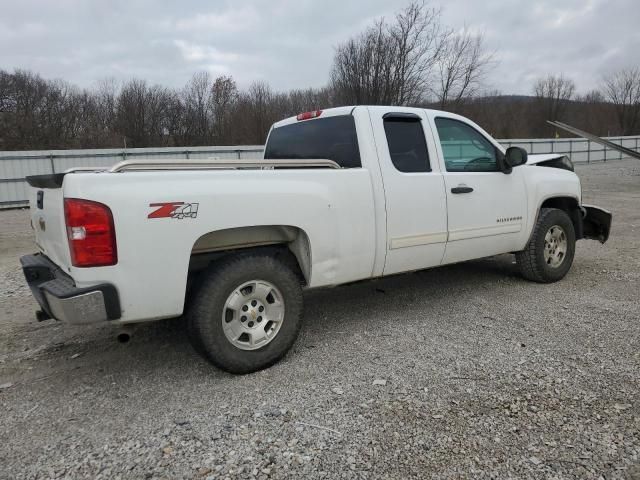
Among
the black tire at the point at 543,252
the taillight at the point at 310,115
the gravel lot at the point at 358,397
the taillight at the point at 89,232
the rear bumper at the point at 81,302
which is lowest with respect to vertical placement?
the gravel lot at the point at 358,397

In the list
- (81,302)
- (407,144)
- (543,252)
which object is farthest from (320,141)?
(543,252)

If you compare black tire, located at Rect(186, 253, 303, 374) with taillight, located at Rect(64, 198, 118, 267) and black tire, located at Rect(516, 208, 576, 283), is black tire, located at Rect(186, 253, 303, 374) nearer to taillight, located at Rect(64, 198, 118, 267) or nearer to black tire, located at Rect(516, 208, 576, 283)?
taillight, located at Rect(64, 198, 118, 267)

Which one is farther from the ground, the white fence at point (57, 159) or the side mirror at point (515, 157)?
the white fence at point (57, 159)

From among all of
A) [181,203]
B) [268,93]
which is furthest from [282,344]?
[268,93]

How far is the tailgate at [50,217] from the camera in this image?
2.91 m

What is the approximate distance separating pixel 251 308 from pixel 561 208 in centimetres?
423

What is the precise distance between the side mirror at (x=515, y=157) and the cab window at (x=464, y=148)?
0.40 feet

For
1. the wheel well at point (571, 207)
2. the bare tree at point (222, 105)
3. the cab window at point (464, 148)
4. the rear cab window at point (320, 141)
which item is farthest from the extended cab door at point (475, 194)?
the bare tree at point (222, 105)

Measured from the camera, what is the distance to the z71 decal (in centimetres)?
290

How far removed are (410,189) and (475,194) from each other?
0.88 metres

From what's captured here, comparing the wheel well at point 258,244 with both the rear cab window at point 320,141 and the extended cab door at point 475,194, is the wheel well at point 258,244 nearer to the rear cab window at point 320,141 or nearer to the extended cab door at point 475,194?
the rear cab window at point 320,141

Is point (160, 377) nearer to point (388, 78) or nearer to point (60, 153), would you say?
point (60, 153)

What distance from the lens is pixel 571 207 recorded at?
19.1 feet

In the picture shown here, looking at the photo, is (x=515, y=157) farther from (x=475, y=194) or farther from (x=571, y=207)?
(x=571, y=207)
